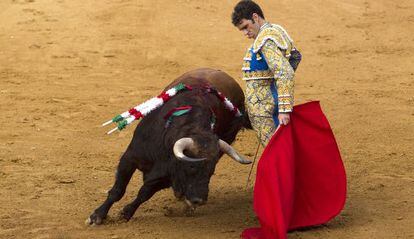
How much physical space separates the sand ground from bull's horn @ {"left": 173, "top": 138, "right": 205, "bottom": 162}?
1.97 ft

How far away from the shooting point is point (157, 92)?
10266 mm

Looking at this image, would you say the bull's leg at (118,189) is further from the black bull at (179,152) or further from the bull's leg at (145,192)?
the bull's leg at (145,192)

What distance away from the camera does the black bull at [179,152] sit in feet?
18.6

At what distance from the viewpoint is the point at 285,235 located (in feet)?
18.3

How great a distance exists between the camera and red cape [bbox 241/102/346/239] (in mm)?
5711

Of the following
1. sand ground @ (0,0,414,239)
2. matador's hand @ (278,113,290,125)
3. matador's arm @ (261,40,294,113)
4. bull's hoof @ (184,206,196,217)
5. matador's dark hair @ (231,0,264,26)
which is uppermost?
matador's dark hair @ (231,0,264,26)

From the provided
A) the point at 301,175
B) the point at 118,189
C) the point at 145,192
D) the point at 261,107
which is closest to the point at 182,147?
the point at 145,192

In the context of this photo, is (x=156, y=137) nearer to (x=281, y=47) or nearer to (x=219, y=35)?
(x=281, y=47)

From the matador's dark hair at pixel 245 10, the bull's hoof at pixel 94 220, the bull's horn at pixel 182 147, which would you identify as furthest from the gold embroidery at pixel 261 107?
the bull's hoof at pixel 94 220

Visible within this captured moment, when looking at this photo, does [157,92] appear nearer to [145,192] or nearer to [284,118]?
[145,192]

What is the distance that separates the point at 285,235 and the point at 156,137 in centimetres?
115

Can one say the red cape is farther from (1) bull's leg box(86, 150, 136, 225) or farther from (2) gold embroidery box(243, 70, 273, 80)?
(1) bull's leg box(86, 150, 136, 225)

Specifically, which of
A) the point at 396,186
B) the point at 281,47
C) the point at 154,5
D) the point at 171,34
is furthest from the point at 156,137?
the point at 154,5

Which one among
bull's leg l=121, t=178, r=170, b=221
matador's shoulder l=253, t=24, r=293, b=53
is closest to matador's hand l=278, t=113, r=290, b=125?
matador's shoulder l=253, t=24, r=293, b=53
